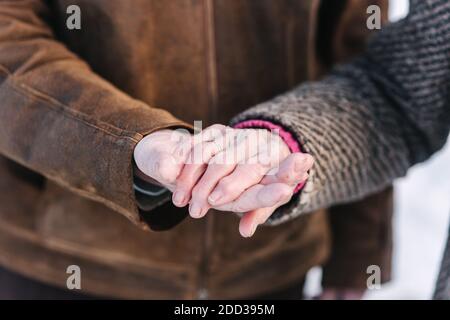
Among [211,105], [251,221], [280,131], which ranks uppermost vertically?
[211,105]

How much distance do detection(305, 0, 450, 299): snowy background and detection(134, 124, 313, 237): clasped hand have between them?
1142mm

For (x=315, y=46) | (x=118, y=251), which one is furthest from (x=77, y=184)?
(x=315, y=46)

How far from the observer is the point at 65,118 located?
0.79 meters

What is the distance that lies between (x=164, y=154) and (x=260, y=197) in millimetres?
113

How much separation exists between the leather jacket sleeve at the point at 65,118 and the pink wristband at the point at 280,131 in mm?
89

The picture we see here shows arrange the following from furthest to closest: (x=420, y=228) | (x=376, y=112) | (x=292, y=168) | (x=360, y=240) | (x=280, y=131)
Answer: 1. (x=420, y=228)
2. (x=360, y=240)
3. (x=376, y=112)
4. (x=280, y=131)
5. (x=292, y=168)

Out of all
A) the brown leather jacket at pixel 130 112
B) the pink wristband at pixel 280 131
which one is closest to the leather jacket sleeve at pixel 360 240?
the brown leather jacket at pixel 130 112

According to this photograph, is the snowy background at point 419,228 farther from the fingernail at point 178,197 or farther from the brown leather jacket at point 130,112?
the fingernail at point 178,197

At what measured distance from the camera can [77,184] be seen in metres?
0.81

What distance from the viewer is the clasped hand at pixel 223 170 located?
2.24 ft

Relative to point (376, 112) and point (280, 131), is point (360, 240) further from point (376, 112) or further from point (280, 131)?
point (280, 131)

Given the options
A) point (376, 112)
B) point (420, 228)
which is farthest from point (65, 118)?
point (420, 228)

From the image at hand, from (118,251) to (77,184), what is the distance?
0.22 m

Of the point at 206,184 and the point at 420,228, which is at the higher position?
the point at 420,228
